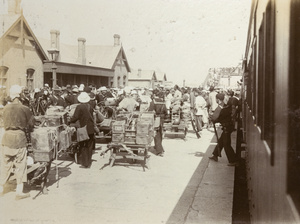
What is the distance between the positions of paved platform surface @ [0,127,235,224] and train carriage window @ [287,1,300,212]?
Result: 3947 mm

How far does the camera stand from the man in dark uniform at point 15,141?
5.99 metres

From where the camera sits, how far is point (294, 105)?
1.59 metres

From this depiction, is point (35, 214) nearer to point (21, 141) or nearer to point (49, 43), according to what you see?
point (21, 141)

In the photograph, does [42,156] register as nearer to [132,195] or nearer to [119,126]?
[132,195]

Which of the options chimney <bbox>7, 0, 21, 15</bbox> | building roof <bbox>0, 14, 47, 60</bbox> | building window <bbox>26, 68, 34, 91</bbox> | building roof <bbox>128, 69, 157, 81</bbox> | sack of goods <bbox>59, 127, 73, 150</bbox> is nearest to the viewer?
sack of goods <bbox>59, 127, 73, 150</bbox>

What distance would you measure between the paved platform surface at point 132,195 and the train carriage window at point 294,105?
395 centimetres

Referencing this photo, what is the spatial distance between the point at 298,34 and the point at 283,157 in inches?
22.7

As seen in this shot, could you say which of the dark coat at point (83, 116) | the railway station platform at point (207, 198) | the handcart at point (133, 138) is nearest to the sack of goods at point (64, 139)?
the dark coat at point (83, 116)

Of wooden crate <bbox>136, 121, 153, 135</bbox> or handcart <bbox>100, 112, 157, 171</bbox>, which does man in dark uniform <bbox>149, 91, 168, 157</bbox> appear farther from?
wooden crate <bbox>136, 121, 153, 135</bbox>

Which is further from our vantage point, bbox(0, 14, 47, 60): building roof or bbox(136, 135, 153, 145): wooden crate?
bbox(0, 14, 47, 60): building roof

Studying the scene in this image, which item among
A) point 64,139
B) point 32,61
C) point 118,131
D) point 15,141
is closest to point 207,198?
point 64,139

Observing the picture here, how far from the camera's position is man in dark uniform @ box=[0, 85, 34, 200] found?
5.99 m

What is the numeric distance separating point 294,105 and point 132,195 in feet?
17.3

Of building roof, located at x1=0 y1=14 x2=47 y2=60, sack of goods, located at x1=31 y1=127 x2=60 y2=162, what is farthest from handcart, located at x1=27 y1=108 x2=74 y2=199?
building roof, located at x1=0 y1=14 x2=47 y2=60
